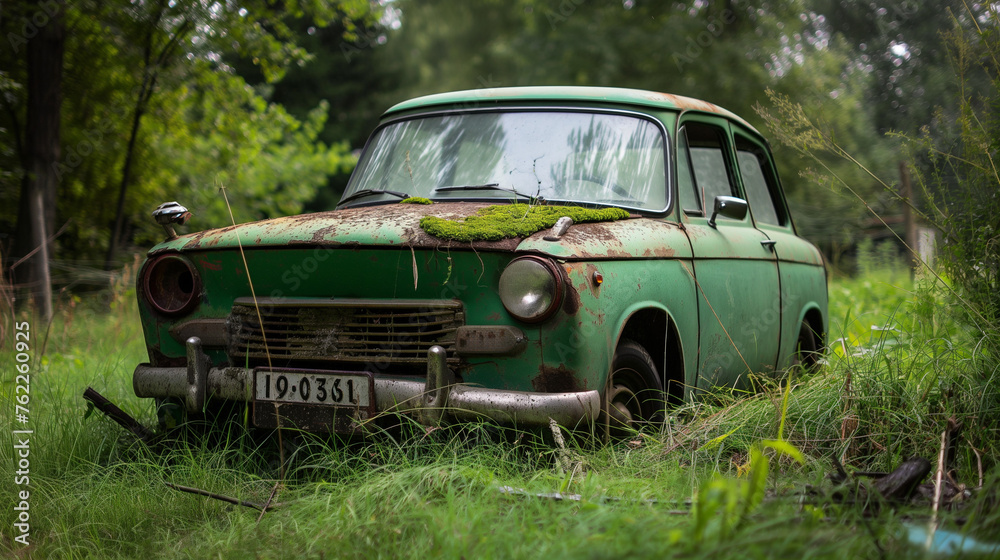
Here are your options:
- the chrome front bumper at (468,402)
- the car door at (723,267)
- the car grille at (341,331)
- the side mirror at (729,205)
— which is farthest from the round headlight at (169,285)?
the side mirror at (729,205)

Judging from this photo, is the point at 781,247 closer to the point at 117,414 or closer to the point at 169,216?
the point at 169,216

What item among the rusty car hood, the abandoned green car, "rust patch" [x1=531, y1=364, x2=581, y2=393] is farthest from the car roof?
"rust patch" [x1=531, y1=364, x2=581, y2=393]

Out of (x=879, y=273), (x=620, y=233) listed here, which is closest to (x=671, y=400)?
(x=620, y=233)

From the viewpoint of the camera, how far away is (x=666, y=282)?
340 centimetres

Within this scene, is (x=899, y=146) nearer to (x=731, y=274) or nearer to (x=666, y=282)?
(x=731, y=274)

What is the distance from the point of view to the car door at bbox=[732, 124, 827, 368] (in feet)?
15.5

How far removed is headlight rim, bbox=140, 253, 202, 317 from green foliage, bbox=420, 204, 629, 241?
1.08 metres

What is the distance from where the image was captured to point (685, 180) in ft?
13.2

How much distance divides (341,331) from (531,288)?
2.68ft

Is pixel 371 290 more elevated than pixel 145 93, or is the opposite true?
pixel 145 93

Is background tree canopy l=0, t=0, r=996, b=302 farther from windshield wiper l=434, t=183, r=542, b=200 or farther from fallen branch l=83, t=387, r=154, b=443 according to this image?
fallen branch l=83, t=387, r=154, b=443

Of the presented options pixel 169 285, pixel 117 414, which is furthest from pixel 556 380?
pixel 117 414

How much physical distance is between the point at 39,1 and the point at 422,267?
24.1 ft

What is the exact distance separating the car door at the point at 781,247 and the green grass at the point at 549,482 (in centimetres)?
81
